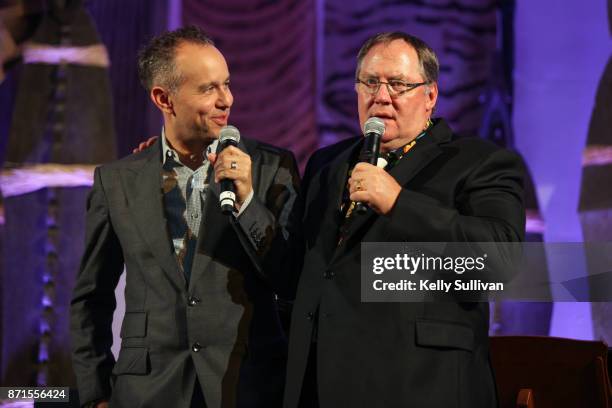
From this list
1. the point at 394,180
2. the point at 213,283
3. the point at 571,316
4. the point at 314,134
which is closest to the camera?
the point at 394,180

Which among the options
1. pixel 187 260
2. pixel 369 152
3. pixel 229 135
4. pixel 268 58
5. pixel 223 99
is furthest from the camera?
pixel 268 58

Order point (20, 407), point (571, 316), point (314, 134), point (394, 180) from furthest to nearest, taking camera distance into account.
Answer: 1. point (314, 134)
2. point (571, 316)
3. point (20, 407)
4. point (394, 180)

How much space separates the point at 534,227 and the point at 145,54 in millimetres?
2580

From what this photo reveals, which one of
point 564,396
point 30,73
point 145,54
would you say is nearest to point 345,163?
point 145,54

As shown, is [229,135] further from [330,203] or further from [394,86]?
[394,86]

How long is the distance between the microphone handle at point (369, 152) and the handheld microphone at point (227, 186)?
0.91 feet

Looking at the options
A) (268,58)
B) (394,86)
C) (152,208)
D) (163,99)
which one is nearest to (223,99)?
(163,99)

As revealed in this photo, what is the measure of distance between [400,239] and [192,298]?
540mm

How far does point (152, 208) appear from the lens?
2045mm

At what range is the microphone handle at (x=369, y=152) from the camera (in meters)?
1.69

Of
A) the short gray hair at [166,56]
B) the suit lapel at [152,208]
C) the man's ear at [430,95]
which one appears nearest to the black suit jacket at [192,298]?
the suit lapel at [152,208]

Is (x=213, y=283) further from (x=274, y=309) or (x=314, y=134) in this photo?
(x=314, y=134)

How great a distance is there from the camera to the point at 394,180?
171 cm

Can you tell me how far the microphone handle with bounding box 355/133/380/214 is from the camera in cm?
169
